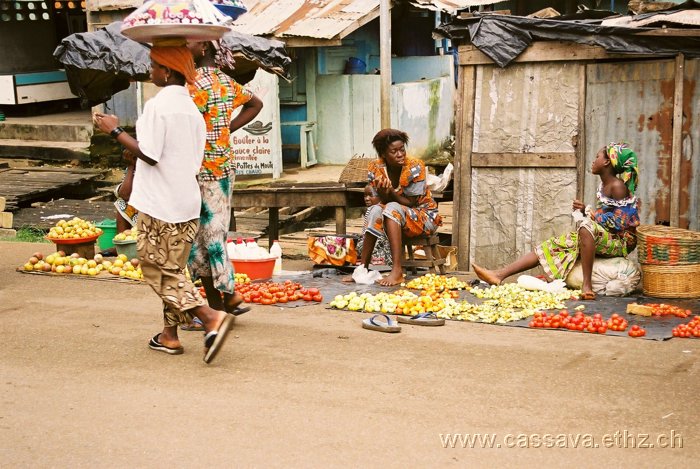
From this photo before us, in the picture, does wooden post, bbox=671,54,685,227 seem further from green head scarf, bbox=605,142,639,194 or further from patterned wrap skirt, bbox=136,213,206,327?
patterned wrap skirt, bbox=136,213,206,327

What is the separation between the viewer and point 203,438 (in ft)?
14.5

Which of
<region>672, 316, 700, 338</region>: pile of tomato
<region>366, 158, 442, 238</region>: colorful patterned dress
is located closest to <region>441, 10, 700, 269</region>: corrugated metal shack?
<region>366, 158, 442, 238</region>: colorful patterned dress

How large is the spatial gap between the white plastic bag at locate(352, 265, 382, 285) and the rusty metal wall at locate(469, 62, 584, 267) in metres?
1.46

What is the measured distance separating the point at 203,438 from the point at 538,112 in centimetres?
608

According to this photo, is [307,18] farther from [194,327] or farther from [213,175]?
[194,327]

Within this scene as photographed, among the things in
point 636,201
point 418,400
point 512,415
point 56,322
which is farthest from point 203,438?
point 636,201

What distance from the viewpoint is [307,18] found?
15648mm

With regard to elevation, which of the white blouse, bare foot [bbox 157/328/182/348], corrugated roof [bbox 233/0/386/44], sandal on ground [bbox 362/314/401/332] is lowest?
sandal on ground [bbox 362/314/401/332]

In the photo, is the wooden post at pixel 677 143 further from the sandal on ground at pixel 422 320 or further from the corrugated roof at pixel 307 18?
the corrugated roof at pixel 307 18

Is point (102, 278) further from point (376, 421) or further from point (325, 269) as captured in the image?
point (376, 421)

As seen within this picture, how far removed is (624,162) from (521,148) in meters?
1.66

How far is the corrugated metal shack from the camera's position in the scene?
8.78 metres

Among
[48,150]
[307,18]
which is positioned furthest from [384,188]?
[48,150]

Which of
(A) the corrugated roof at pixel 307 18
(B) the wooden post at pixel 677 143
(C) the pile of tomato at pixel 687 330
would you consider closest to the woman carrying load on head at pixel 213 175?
(C) the pile of tomato at pixel 687 330
